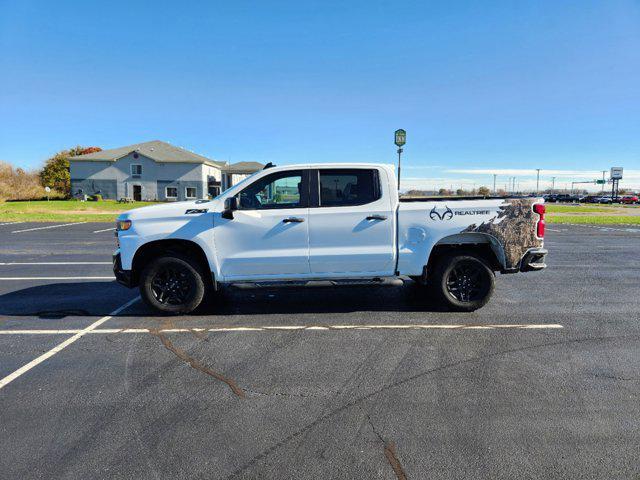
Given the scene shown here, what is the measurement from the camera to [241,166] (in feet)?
210

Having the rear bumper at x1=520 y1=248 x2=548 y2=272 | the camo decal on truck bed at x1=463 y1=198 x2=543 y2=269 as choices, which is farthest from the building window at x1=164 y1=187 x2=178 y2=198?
the rear bumper at x1=520 y1=248 x2=548 y2=272

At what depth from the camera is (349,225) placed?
218 inches

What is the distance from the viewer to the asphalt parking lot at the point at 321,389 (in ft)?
8.75

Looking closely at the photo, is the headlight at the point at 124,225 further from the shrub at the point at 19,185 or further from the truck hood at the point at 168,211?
the shrub at the point at 19,185

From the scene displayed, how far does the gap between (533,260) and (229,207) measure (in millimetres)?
4270

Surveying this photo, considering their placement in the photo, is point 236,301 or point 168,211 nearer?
point 168,211

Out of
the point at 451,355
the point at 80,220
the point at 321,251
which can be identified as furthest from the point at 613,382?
the point at 80,220

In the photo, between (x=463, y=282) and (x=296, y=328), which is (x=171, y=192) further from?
(x=463, y=282)

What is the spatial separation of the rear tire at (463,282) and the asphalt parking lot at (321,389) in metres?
0.22

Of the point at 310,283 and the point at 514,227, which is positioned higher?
the point at 514,227

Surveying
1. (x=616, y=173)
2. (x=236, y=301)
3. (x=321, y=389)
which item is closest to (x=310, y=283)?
(x=236, y=301)

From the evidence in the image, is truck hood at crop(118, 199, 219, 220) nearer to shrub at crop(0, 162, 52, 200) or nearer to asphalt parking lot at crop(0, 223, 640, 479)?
asphalt parking lot at crop(0, 223, 640, 479)

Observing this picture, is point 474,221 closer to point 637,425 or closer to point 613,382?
point 613,382

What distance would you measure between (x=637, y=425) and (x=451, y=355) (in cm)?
163
